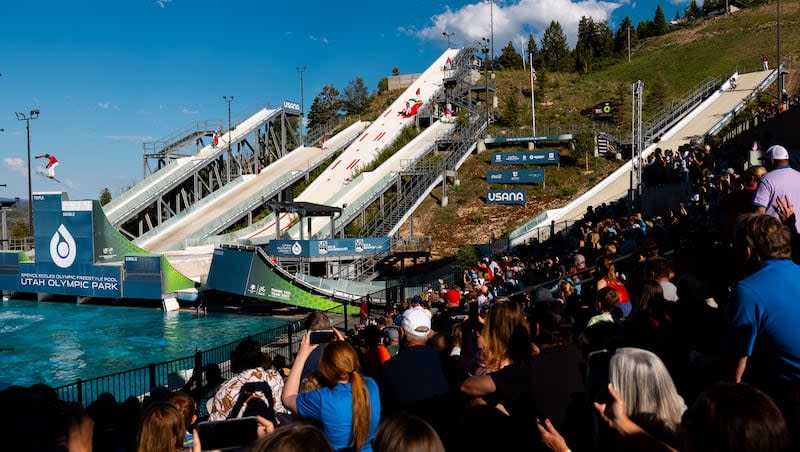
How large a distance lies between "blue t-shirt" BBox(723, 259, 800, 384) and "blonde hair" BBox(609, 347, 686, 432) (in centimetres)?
60

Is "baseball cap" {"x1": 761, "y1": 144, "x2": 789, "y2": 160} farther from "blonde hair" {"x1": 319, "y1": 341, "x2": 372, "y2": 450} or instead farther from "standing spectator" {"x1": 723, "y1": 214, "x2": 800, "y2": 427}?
"blonde hair" {"x1": 319, "y1": 341, "x2": 372, "y2": 450}

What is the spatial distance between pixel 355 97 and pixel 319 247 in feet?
174

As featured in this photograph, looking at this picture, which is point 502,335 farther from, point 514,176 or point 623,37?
point 623,37

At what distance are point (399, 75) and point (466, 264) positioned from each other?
166 feet

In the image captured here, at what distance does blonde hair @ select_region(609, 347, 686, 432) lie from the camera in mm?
3059

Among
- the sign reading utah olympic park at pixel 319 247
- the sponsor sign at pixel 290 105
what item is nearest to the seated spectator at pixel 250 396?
the sign reading utah olympic park at pixel 319 247

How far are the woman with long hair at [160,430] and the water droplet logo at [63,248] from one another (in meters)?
33.8

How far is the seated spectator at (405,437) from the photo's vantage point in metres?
2.66

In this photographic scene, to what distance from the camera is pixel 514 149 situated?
1665 inches

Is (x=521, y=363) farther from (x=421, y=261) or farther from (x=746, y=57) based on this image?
(x=746, y=57)

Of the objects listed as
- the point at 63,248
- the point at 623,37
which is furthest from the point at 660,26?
the point at 63,248

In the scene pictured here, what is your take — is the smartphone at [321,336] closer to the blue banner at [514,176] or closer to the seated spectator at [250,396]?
the seated spectator at [250,396]

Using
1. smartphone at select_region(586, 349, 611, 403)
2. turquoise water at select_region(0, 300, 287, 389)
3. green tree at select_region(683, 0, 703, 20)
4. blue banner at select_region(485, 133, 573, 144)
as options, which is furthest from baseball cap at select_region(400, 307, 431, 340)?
green tree at select_region(683, 0, 703, 20)

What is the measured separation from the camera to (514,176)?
3828 centimetres
